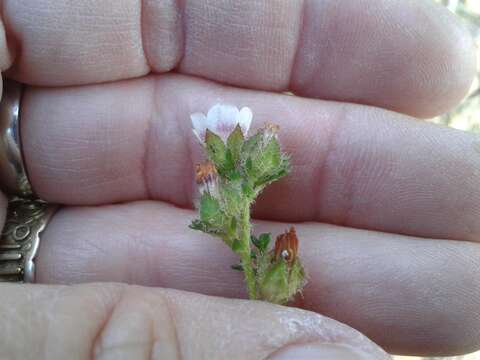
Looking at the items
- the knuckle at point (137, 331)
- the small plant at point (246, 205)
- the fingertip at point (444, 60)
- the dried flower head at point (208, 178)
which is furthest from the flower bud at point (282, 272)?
the fingertip at point (444, 60)

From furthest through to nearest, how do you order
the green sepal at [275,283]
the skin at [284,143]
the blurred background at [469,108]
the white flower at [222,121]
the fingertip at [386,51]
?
the blurred background at [469,108], the fingertip at [386,51], the skin at [284,143], the white flower at [222,121], the green sepal at [275,283]

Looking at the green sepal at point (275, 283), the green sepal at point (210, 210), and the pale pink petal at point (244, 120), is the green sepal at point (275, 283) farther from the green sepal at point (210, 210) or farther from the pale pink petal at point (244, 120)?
the pale pink petal at point (244, 120)

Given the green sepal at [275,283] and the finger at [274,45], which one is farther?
the finger at [274,45]

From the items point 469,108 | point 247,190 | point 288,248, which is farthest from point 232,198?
point 469,108

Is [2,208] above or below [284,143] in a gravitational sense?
below

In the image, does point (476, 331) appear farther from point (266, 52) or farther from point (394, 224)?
point (266, 52)

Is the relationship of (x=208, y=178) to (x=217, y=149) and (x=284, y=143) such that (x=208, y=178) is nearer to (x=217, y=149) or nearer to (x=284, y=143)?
(x=217, y=149)

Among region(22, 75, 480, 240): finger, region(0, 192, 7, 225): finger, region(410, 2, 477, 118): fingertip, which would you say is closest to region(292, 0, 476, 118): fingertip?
region(410, 2, 477, 118): fingertip
